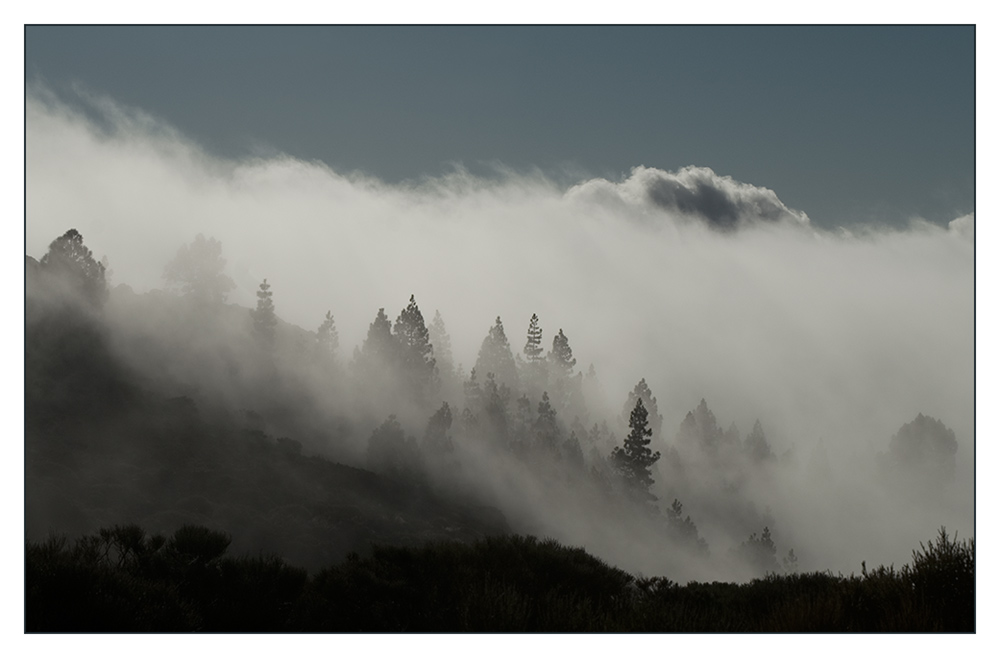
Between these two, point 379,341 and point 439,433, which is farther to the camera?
point 439,433

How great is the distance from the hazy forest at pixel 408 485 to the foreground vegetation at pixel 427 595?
1.2 inches

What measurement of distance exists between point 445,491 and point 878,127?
163 feet

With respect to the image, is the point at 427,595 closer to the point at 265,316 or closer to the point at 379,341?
the point at 379,341

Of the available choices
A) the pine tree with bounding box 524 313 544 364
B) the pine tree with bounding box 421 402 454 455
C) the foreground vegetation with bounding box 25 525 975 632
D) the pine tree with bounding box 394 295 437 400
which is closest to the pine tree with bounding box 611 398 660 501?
the pine tree with bounding box 421 402 454 455

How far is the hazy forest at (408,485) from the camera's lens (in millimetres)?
7316

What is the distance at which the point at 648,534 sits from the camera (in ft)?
174

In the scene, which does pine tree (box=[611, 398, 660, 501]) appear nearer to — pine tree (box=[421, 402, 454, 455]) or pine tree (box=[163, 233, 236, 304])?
pine tree (box=[421, 402, 454, 455])

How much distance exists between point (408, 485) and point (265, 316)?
2728 cm

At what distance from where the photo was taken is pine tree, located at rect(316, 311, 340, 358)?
20.1 meters

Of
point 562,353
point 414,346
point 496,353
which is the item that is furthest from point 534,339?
point 414,346

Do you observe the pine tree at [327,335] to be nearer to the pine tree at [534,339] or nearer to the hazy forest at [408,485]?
the hazy forest at [408,485]

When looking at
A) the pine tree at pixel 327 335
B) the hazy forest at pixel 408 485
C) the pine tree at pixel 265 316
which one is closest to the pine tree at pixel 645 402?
the hazy forest at pixel 408 485

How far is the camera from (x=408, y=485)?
53031 mm
